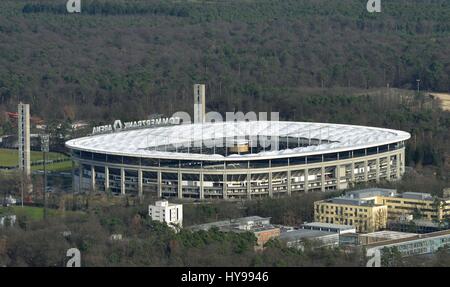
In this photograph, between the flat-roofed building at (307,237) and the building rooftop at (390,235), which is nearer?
the flat-roofed building at (307,237)

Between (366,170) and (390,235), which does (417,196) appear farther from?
(366,170)

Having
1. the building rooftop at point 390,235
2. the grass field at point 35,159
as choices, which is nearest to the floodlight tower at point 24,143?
the grass field at point 35,159

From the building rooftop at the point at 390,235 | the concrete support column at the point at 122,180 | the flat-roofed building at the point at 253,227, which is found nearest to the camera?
the flat-roofed building at the point at 253,227

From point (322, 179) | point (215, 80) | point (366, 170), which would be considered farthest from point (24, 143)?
point (215, 80)

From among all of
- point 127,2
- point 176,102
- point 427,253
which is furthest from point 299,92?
point 127,2

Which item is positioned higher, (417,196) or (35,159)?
(417,196)

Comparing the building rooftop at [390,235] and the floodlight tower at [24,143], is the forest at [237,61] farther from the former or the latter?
the building rooftop at [390,235]

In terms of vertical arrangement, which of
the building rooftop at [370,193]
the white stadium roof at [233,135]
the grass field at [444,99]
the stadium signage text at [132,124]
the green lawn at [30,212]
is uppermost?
the white stadium roof at [233,135]
